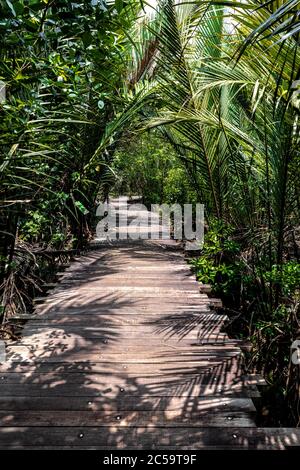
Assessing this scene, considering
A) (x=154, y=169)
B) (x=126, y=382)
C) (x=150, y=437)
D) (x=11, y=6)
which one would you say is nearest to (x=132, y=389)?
(x=126, y=382)

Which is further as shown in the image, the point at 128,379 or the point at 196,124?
the point at 196,124

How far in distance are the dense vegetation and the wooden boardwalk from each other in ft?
1.32

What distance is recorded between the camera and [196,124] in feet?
11.8

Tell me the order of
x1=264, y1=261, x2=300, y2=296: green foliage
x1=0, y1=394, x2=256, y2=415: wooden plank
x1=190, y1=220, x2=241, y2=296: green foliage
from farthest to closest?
1. x1=190, y1=220, x2=241, y2=296: green foliage
2. x1=264, y1=261, x2=300, y2=296: green foliage
3. x1=0, y1=394, x2=256, y2=415: wooden plank

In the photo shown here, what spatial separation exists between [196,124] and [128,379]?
8.12ft

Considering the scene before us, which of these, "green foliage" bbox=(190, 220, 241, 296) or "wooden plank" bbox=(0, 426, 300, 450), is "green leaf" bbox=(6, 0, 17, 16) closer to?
"wooden plank" bbox=(0, 426, 300, 450)

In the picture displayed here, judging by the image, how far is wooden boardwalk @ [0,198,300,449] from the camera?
1697 mm

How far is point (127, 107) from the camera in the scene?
3.99 meters

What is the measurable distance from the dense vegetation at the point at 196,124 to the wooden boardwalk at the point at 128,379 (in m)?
0.40

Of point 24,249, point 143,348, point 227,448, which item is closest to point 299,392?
point 227,448

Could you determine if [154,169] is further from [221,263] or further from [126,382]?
[126,382]

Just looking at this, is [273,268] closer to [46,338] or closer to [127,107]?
[46,338]

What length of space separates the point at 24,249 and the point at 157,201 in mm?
7962

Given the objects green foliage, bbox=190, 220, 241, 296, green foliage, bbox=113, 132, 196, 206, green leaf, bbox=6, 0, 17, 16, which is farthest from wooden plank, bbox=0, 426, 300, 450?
green foliage, bbox=113, 132, 196, 206
